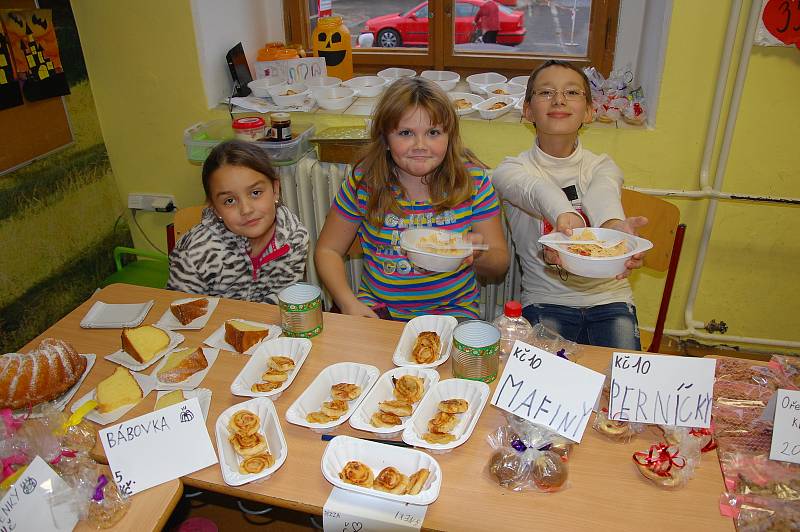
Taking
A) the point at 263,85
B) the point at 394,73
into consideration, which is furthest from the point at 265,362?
the point at 394,73

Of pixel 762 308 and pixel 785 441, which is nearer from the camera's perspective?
pixel 785 441

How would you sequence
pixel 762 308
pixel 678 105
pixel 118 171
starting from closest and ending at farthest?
pixel 678 105
pixel 762 308
pixel 118 171

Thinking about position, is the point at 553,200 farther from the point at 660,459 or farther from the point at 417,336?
the point at 660,459

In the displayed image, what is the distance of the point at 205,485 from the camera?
1.12 metres

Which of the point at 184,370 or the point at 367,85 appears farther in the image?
the point at 367,85

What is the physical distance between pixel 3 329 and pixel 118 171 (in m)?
0.87

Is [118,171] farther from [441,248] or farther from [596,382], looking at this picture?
[596,382]

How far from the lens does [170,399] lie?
1298mm

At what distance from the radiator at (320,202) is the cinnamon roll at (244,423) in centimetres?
132

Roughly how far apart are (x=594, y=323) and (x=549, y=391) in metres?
0.79

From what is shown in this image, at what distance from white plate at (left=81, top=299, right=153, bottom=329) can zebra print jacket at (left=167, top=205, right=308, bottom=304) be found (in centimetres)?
20

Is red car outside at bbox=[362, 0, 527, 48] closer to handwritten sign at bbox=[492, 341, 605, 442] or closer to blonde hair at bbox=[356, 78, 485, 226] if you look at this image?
blonde hair at bbox=[356, 78, 485, 226]

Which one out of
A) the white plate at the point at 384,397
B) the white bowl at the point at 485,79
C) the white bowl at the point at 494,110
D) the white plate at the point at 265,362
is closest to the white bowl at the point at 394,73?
the white bowl at the point at 485,79

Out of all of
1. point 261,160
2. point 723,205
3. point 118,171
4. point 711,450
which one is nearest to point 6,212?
point 118,171
